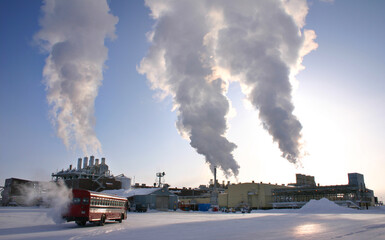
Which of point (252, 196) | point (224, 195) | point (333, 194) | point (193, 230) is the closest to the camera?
point (193, 230)

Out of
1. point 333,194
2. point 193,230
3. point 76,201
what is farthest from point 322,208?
point 76,201

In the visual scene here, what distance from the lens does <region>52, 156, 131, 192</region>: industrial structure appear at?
95.8 metres

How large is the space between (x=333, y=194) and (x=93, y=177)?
81710mm

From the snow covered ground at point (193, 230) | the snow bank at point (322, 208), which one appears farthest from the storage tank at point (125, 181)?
the snow covered ground at point (193, 230)

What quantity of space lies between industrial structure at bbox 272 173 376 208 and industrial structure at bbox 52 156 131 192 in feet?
184

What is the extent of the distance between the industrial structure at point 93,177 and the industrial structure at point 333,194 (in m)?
55.9

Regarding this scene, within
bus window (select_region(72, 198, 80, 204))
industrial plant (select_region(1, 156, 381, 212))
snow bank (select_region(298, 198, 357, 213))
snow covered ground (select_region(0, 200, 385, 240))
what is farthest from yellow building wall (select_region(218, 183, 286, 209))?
bus window (select_region(72, 198, 80, 204))

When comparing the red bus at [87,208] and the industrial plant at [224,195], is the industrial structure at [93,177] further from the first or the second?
the red bus at [87,208]

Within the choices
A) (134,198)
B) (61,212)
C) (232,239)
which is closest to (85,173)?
(134,198)

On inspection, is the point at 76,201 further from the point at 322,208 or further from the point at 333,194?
the point at 333,194

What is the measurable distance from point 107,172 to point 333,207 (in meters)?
85.5

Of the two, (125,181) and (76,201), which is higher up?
(125,181)

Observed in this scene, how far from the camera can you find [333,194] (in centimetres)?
8256

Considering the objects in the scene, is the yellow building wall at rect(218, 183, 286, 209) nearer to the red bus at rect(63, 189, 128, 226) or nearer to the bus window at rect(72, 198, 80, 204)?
the red bus at rect(63, 189, 128, 226)
